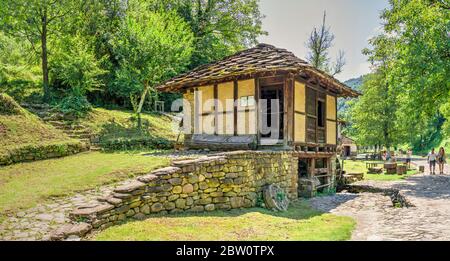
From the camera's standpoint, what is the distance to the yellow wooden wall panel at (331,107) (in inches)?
585

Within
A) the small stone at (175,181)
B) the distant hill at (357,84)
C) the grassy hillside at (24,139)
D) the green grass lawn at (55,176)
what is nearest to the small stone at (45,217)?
the green grass lawn at (55,176)

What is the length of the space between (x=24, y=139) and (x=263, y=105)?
915 centimetres

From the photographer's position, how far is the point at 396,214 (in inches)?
352

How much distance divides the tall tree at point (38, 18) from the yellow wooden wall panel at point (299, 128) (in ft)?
52.6

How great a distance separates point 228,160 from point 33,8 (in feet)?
61.3

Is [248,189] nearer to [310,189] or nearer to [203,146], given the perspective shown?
[310,189]

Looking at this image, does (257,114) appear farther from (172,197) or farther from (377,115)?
(377,115)

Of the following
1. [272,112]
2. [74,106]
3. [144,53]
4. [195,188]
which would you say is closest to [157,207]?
[195,188]

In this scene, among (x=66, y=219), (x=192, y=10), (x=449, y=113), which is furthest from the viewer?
(x=192, y=10)

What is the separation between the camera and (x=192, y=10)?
104 feet

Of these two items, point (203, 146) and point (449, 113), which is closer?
point (203, 146)

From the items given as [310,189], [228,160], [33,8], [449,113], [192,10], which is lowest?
[310,189]

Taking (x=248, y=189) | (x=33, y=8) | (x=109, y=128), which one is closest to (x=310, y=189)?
(x=248, y=189)

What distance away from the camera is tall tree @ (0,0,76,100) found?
2005 centimetres
